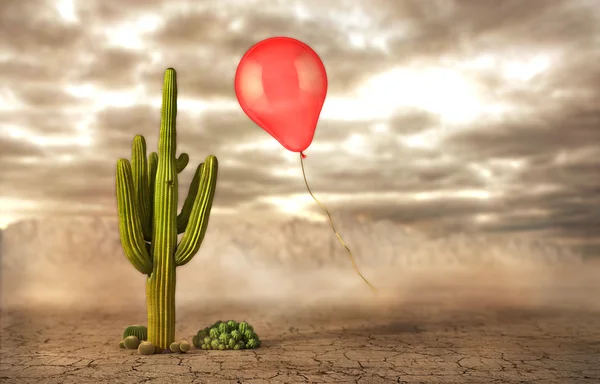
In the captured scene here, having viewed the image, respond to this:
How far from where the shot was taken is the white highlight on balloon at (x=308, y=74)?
6.27 metres

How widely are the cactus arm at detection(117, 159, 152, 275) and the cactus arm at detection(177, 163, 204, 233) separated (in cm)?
53

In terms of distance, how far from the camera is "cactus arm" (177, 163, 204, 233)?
7.41m

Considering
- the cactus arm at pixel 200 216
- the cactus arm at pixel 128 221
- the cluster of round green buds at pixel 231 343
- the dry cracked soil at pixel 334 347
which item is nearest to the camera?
the dry cracked soil at pixel 334 347

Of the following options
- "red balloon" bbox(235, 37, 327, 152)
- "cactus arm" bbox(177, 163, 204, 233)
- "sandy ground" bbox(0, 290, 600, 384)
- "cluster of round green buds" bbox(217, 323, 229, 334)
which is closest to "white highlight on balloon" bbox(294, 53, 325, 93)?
"red balloon" bbox(235, 37, 327, 152)

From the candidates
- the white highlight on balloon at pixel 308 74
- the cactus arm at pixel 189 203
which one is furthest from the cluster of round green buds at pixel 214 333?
the white highlight on balloon at pixel 308 74

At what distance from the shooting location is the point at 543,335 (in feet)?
27.8

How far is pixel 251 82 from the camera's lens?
6301 mm

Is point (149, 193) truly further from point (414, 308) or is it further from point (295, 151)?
point (414, 308)

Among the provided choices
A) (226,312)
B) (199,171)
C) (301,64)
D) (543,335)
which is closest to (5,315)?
(226,312)

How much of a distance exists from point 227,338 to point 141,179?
2.12 meters

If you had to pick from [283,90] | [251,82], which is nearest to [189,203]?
[251,82]

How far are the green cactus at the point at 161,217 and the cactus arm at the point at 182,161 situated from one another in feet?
0.29

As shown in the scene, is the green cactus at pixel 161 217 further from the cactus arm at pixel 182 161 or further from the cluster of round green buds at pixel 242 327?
the cluster of round green buds at pixel 242 327

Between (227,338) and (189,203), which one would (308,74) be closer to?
(189,203)
